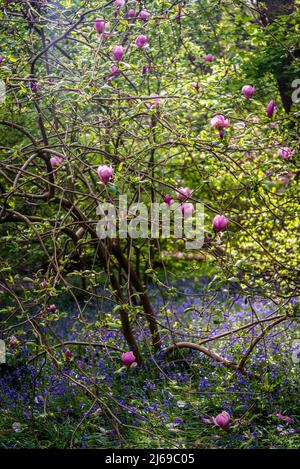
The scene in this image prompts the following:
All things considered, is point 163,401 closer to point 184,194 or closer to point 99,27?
point 184,194

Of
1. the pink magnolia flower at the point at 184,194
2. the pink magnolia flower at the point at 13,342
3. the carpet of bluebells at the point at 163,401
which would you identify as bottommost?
the carpet of bluebells at the point at 163,401

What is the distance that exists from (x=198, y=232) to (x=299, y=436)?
103cm

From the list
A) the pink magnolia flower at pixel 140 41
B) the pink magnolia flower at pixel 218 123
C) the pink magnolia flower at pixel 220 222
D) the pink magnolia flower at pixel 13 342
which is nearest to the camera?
the pink magnolia flower at pixel 220 222

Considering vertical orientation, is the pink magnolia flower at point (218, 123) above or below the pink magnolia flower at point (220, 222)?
above

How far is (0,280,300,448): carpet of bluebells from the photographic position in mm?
3082

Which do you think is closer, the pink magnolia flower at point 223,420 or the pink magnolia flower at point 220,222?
→ the pink magnolia flower at point 220,222

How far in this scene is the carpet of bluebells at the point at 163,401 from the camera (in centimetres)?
308

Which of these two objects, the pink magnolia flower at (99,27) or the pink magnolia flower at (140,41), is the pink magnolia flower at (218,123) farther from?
the pink magnolia flower at (99,27)

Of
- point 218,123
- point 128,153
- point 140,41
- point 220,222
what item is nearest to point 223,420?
point 220,222

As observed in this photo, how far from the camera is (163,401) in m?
3.64

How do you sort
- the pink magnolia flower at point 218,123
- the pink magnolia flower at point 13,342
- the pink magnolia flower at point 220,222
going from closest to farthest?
the pink magnolia flower at point 220,222
the pink magnolia flower at point 218,123
the pink magnolia flower at point 13,342

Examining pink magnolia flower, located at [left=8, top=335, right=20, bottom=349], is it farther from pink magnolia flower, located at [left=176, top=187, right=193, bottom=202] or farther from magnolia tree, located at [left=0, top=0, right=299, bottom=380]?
pink magnolia flower, located at [left=176, top=187, right=193, bottom=202]

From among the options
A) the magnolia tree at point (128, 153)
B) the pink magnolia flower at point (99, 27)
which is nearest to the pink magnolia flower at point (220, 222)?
the magnolia tree at point (128, 153)
